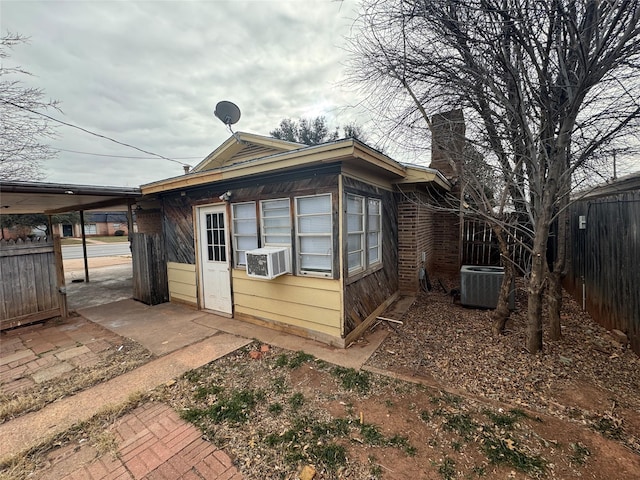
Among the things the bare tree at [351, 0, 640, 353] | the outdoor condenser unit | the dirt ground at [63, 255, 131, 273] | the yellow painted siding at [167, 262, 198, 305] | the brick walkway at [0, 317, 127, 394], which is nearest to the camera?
the bare tree at [351, 0, 640, 353]

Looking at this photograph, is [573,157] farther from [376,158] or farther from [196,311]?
[196,311]

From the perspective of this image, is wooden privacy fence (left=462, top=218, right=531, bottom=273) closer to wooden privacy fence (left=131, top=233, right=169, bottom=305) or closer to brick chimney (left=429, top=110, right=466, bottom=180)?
brick chimney (left=429, top=110, right=466, bottom=180)

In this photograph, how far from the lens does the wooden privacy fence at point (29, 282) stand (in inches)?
187

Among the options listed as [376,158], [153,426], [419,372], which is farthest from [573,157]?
[153,426]

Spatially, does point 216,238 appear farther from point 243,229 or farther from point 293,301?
point 293,301

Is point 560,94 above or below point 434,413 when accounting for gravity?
above

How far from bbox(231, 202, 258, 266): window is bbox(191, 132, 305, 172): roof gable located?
1639 mm

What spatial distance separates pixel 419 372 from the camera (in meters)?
3.17

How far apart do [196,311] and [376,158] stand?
192 inches

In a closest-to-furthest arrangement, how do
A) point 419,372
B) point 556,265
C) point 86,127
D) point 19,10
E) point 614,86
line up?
point 614,86
point 419,372
point 556,265
point 19,10
point 86,127

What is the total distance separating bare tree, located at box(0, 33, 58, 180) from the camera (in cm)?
612

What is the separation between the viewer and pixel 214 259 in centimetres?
549

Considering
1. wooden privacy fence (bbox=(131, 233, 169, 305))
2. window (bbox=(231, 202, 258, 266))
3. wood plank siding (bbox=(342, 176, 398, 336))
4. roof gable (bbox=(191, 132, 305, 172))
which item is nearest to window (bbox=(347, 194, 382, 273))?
wood plank siding (bbox=(342, 176, 398, 336))

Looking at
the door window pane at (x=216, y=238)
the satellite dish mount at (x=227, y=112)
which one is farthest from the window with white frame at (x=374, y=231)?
the satellite dish mount at (x=227, y=112)
